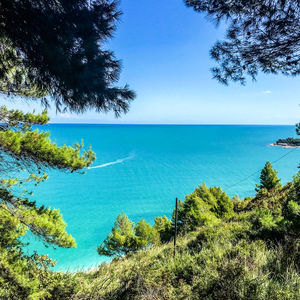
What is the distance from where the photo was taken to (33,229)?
4.16 m

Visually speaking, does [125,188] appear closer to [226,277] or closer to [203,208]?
[203,208]

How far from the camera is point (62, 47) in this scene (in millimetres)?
1840

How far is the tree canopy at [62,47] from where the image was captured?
1766 mm

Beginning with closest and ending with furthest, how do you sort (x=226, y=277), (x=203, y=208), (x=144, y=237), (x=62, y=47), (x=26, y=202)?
(x=62, y=47)
(x=226, y=277)
(x=26, y=202)
(x=203, y=208)
(x=144, y=237)

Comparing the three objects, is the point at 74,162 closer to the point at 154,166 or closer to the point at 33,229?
the point at 33,229

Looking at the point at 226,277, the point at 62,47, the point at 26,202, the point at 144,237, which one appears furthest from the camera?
the point at 144,237

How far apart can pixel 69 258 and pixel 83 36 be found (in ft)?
85.0

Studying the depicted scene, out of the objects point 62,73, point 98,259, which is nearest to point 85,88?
point 62,73

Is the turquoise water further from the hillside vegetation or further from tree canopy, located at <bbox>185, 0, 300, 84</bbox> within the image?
tree canopy, located at <bbox>185, 0, 300, 84</bbox>

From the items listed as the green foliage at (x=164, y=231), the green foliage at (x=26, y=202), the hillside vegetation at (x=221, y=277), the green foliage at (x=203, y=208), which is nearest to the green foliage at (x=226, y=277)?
the hillside vegetation at (x=221, y=277)

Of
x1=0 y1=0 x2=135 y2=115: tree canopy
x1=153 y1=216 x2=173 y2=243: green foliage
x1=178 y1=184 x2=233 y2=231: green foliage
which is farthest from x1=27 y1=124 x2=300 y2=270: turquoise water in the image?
x1=0 y1=0 x2=135 y2=115: tree canopy

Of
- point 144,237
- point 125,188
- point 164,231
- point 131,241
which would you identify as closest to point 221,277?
point 144,237

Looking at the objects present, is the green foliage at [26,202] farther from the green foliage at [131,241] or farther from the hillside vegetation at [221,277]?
the green foliage at [131,241]

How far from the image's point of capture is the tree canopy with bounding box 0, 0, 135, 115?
5.79ft
